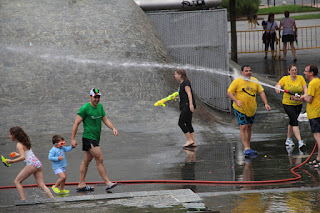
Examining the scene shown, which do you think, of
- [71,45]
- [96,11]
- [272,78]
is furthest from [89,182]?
[272,78]

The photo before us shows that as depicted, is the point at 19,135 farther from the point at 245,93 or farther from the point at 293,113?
the point at 293,113

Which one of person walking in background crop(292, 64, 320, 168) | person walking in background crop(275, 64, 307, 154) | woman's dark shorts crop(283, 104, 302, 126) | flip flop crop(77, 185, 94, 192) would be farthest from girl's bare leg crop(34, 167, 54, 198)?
woman's dark shorts crop(283, 104, 302, 126)

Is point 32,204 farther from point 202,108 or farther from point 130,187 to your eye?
point 202,108

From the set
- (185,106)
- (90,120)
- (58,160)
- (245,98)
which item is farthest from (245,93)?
(58,160)

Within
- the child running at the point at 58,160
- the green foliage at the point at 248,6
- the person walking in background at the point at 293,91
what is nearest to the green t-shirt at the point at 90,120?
the child running at the point at 58,160

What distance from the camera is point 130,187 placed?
902cm

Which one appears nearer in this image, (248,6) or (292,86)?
(292,86)

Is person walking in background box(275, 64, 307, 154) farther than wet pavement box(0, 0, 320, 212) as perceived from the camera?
Yes

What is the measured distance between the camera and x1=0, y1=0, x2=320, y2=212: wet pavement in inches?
309

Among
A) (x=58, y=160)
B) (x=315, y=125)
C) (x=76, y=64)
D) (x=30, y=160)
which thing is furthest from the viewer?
(x=76, y=64)

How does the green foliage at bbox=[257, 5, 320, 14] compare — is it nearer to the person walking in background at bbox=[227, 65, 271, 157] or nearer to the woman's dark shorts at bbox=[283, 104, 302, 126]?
the woman's dark shorts at bbox=[283, 104, 302, 126]

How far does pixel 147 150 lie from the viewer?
12133mm

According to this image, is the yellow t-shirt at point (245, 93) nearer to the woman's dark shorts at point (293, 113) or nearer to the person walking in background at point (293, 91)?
the person walking in background at point (293, 91)

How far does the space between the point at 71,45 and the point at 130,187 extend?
A: 7294 mm
